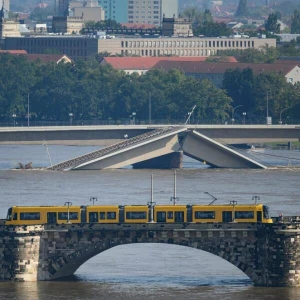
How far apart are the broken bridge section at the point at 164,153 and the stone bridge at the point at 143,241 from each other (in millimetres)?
38432

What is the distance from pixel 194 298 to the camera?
53875mm

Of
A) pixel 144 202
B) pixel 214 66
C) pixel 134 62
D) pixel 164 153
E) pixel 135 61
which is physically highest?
pixel 135 61

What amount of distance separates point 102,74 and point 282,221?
95814 mm

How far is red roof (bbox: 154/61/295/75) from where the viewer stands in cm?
15888

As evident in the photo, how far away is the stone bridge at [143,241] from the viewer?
55562mm

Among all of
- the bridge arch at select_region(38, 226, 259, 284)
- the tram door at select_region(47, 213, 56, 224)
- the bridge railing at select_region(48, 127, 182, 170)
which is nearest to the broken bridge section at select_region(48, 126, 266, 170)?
the bridge railing at select_region(48, 127, 182, 170)

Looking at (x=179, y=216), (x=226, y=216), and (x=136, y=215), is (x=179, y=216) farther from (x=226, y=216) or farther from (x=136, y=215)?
(x=226, y=216)

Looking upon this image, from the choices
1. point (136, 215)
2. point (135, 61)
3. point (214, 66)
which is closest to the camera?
point (136, 215)

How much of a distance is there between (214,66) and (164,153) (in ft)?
236

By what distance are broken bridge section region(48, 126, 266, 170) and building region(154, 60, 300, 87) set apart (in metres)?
51.5

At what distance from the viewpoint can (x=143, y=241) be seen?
5606 centimetres

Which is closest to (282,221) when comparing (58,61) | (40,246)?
(40,246)

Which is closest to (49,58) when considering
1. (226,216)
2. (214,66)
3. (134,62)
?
(134,62)

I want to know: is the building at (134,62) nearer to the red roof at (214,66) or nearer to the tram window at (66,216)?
the red roof at (214,66)
